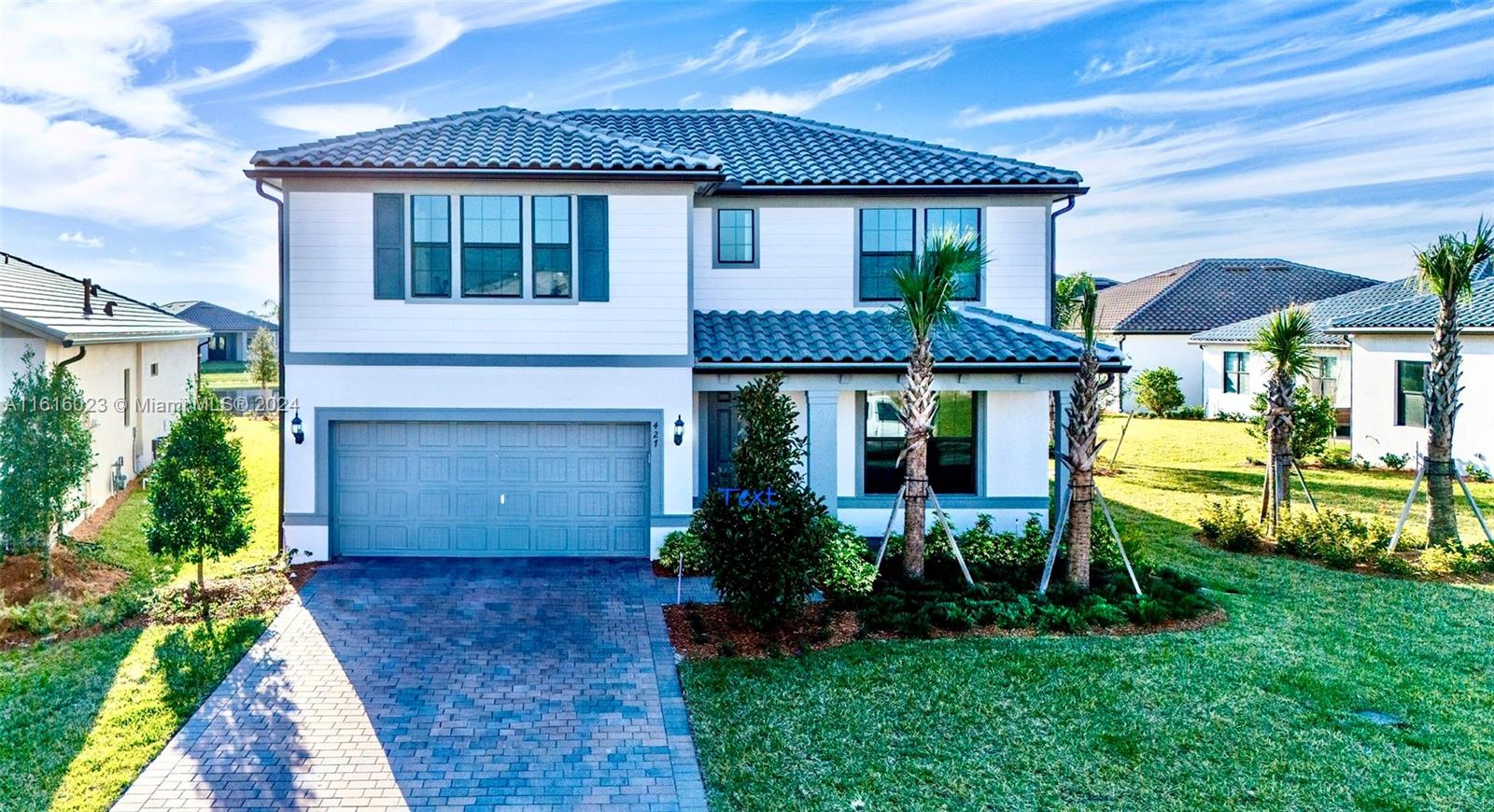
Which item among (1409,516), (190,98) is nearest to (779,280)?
(190,98)

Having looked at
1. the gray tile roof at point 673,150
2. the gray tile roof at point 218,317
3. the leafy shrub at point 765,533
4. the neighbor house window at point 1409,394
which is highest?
the gray tile roof at point 218,317

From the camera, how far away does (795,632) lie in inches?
371

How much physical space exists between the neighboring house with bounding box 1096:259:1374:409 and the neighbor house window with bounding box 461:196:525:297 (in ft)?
88.8

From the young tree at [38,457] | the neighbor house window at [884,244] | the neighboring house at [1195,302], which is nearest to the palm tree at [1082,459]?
the neighbor house window at [884,244]

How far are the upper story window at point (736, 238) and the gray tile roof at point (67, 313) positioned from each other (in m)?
10.1

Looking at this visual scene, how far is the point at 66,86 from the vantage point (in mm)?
16156

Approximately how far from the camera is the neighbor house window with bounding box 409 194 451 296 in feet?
39.9

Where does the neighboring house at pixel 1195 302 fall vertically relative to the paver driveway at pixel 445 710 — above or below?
above

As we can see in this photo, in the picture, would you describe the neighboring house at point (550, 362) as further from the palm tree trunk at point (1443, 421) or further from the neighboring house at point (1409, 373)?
the neighboring house at point (1409, 373)

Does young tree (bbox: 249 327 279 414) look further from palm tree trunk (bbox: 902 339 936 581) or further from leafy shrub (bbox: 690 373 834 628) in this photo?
palm tree trunk (bbox: 902 339 936 581)

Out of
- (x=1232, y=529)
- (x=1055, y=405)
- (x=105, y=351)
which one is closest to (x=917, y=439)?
(x=1055, y=405)

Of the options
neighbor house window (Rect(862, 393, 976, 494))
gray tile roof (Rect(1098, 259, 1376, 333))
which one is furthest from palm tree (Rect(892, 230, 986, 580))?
gray tile roof (Rect(1098, 259, 1376, 333))

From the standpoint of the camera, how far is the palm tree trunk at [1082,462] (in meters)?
10.5

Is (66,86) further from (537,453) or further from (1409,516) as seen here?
(1409,516)
